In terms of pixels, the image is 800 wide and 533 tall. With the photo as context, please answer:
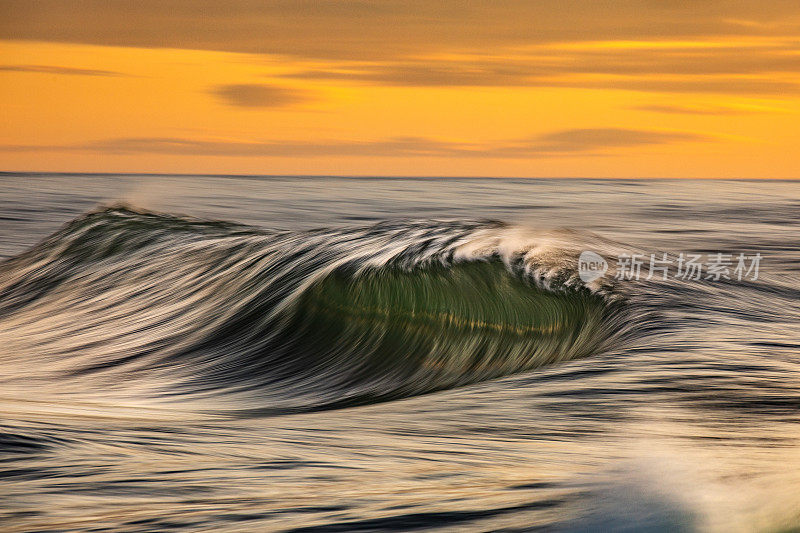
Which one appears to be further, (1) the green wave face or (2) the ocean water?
(1) the green wave face

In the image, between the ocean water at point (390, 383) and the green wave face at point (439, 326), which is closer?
the ocean water at point (390, 383)

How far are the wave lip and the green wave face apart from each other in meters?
0.01

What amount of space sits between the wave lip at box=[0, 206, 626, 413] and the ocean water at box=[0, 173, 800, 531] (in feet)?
0.09

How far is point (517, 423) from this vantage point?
350 centimetres

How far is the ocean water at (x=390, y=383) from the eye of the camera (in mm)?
2445

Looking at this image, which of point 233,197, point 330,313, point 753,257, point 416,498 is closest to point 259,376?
point 330,313

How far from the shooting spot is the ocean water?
2.45 metres

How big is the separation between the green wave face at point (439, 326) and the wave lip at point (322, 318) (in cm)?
1

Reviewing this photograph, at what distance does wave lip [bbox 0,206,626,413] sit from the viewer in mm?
5570

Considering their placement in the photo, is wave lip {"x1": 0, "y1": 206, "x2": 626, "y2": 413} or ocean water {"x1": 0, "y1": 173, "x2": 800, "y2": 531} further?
wave lip {"x1": 0, "y1": 206, "x2": 626, "y2": 413}

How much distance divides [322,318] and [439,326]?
0.88m

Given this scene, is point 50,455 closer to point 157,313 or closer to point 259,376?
point 259,376

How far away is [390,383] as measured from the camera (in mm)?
5367

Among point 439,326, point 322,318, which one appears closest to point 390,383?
point 439,326
